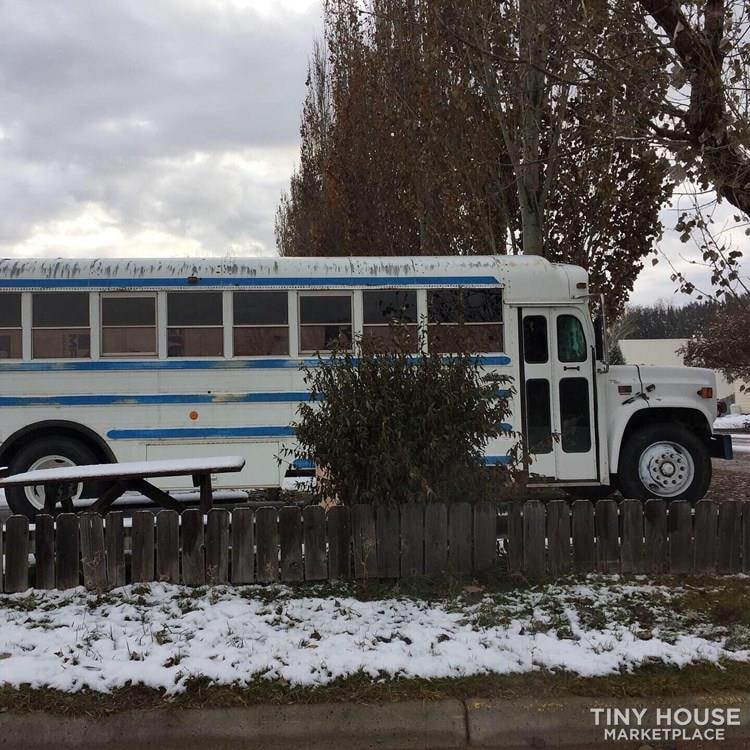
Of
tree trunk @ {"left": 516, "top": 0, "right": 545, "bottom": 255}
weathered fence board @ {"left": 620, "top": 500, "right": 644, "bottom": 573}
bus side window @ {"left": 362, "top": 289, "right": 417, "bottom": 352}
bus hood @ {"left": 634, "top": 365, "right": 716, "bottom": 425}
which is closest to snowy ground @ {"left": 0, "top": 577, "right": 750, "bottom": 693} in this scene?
weathered fence board @ {"left": 620, "top": 500, "right": 644, "bottom": 573}

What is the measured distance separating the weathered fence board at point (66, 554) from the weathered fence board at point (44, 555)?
5 cm

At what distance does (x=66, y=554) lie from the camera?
475cm

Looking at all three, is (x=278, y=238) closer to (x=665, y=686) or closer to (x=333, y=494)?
(x=333, y=494)

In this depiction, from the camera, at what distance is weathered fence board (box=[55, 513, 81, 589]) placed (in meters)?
4.75

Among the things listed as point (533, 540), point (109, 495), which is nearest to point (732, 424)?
point (533, 540)

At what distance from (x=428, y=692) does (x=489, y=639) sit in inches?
26.4

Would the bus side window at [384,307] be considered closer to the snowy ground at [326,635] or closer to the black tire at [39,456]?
the black tire at [39,456]

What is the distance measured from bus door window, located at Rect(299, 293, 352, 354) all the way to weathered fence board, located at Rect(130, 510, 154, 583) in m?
3.32

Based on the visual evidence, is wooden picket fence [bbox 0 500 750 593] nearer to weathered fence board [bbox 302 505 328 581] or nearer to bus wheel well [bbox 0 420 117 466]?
weathered fence board [bbox 302 505 328 581]

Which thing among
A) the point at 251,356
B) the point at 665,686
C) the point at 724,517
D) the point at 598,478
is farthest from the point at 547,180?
the point at 665,686

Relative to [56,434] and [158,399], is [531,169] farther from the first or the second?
[56,434]

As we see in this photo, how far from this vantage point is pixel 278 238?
3528 cm

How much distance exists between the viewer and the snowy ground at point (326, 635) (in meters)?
3.44

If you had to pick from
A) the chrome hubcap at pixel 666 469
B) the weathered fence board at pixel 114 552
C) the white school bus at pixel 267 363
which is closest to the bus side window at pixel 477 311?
the white school bus at pixel 267 363
